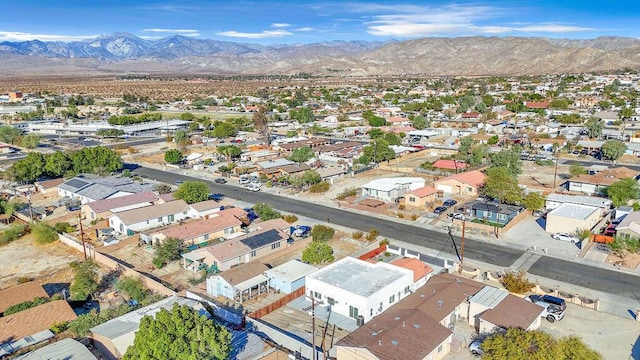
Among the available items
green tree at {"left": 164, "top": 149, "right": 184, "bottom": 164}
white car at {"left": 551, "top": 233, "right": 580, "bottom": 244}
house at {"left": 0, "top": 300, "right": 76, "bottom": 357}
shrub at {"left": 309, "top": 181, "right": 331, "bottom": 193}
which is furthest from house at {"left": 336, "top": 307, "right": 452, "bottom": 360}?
green tree at {"left": 164, "top": 149, "right": 184, "bottom": 164}

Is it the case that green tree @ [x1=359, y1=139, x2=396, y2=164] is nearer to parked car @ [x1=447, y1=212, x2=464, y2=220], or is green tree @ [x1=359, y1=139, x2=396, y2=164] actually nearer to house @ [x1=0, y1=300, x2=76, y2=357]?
parked car @ [x1=447, y1=212, x2=464, y2=220]

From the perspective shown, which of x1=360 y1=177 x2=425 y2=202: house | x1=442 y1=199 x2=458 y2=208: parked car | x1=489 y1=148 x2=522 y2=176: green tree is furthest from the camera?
x1=489 y1=148 x2=522 y2=176: green tree

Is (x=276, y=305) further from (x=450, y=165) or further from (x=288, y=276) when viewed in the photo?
(x=450, y=165)

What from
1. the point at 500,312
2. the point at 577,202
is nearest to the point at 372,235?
the point at 500,312

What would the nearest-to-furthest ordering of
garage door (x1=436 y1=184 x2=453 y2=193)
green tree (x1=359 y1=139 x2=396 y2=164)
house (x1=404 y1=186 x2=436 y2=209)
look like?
house (x1=404 y1=186 x2=436 y2=209) → garage door (x1=436 y1=184 x2=453 y2=193) → green tree (x1=359 y1=139 x2=396 y2=164)

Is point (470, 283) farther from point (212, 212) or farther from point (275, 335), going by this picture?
point (212, 212)

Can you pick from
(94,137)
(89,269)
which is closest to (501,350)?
(89,269)

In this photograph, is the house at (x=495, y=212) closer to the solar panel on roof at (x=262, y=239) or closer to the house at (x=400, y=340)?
the solar panel on roof at (x=262, y=239)
